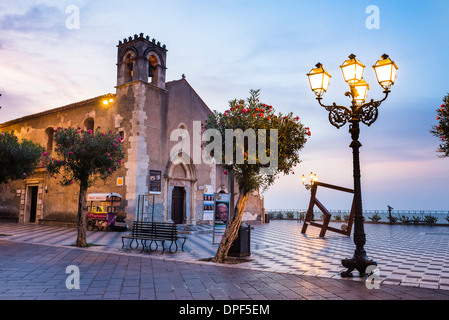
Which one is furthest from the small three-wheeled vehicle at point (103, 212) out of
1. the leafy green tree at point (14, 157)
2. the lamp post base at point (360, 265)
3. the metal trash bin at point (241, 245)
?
the lamp post base at point (360, 265)

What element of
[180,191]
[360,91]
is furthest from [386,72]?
[180,191]

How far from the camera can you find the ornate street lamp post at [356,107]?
7262 millimetres

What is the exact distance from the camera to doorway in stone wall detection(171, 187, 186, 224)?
68.0 ft

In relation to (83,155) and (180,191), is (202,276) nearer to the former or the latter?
(83,155)

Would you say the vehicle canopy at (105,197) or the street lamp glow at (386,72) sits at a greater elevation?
the street lamp glow at (386,72)

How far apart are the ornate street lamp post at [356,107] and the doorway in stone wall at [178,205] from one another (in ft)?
46.9

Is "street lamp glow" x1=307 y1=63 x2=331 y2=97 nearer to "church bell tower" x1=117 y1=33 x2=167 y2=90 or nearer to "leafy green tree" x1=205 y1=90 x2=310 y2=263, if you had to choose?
"leafy green tree" x1=205 y1=90 x2=310 y2=263

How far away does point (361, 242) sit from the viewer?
24.2 feet

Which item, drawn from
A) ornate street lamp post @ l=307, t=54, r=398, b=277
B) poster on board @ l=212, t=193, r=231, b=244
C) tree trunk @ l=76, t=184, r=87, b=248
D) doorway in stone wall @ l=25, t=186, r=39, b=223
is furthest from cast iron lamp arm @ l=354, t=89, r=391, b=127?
doorway in stone wall @ l=25, t=186, r=39, b=223

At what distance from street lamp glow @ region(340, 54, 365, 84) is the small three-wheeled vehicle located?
13.9 metres

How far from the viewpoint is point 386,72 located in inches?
283

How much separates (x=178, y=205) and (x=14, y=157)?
9.03m

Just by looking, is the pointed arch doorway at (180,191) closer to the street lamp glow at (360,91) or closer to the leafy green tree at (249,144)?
the leafy green tree at (249,144)

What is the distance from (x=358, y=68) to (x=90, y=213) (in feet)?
50.9
